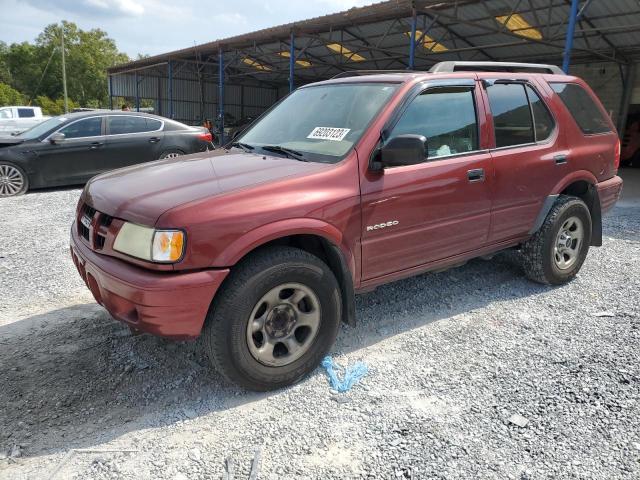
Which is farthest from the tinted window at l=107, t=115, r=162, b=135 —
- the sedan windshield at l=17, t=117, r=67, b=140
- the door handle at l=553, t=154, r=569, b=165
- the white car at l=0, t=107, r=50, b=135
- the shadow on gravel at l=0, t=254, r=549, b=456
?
the white car at l=0, t=107, r=50, b=135

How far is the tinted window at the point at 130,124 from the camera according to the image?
8898 millimetres

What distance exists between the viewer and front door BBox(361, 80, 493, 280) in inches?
121

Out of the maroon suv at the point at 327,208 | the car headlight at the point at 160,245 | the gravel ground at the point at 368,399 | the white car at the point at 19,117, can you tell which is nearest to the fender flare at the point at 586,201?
the maroon suv at the point at 327,208

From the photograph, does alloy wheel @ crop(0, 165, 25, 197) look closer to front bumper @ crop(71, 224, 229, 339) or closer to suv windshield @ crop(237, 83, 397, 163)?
suv windshield @ crop(237, 83, 397, 163)

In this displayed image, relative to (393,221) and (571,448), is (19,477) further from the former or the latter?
(571,448)

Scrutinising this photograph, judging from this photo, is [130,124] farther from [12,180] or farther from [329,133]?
[329,133]

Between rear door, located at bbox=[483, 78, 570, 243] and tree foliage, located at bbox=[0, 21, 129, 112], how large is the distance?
72.5 metres

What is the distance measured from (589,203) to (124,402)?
4.31m

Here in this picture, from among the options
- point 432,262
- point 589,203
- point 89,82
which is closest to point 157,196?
point 432,262

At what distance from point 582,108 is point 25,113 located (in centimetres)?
2169

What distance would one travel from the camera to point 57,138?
8242 mm

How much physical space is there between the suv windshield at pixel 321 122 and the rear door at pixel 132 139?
5751 millimetres

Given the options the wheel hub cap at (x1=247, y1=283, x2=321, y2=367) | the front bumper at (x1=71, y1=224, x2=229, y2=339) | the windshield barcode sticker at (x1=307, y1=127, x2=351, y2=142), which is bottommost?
the wheel hub cap at (x1=247, y1=283, x2=321, y2=367)

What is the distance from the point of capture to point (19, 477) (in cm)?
214
